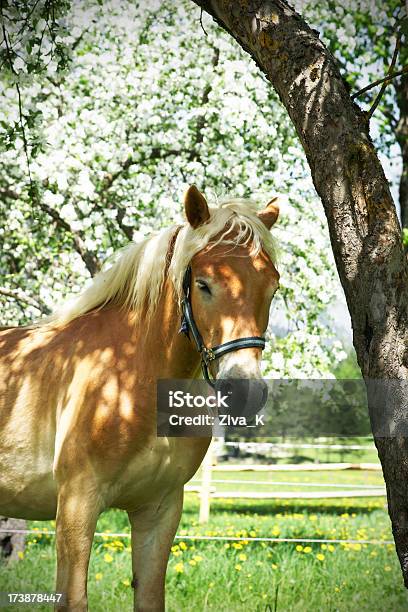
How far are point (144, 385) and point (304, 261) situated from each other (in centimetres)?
533

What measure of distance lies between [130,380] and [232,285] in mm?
690

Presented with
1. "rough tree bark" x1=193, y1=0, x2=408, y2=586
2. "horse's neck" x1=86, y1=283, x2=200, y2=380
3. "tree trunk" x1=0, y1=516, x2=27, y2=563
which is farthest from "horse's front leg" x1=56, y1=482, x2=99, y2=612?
"tree trunk" x1=0, y1=516, x2=27, y2=563

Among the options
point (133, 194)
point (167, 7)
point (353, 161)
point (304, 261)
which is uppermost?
point (167, 7)

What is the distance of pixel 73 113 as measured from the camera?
26.3 ft

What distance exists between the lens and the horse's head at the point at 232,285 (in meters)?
2.72

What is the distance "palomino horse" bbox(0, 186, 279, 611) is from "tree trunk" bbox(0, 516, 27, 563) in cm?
353

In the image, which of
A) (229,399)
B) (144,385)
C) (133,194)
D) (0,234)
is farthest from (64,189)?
(229,399)

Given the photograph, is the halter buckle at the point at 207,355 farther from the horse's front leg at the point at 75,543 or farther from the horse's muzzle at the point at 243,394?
the horse's front leg at the point at 75,543

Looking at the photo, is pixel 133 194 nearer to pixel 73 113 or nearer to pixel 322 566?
pixel 73 113

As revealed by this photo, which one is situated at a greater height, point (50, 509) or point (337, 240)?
point (337, 240)

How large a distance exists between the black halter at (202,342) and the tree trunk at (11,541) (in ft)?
15.1

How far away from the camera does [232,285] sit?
2.85m

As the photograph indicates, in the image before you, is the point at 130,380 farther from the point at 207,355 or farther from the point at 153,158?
the point at 153,158

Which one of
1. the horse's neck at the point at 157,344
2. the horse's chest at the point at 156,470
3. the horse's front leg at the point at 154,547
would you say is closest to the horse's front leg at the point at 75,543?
the horse's chest at the point at 156,470
